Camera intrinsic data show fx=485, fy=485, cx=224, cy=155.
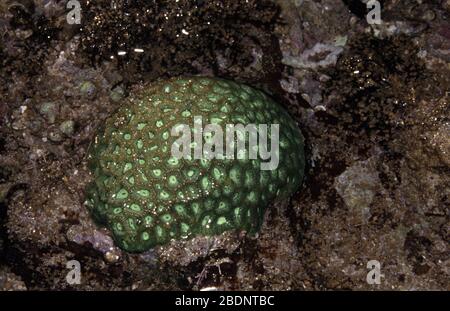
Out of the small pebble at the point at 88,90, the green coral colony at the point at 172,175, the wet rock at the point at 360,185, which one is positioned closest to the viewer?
the green coral colony at the point at 172,175

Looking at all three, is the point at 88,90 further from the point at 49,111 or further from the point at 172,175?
the point at 172,175

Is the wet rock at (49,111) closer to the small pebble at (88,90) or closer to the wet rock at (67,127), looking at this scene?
the wet rock at (67,127)

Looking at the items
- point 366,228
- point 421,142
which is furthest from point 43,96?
point 421,142

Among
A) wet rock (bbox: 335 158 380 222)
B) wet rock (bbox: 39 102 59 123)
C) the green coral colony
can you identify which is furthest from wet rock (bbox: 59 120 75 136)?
wet rock (bbox: 335 158 380 222)

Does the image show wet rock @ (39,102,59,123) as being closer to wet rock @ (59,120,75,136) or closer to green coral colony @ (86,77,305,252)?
wet rock @ (59,120,75,136)

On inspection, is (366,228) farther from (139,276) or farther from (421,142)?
(139,276)

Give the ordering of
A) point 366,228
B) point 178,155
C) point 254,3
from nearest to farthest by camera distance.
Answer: point 178,155, point 366,228, point 254,3

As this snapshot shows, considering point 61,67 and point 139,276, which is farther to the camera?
point 61,67

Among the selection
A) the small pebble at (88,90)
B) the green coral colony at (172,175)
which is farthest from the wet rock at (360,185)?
the small pebble at (88,90)

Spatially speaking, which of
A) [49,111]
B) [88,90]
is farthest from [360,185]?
[49,111]
